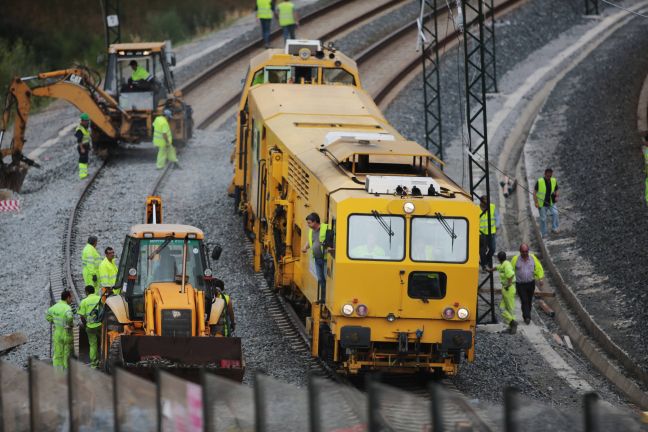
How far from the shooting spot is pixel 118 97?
31.4m

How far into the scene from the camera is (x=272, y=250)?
68.0 feet

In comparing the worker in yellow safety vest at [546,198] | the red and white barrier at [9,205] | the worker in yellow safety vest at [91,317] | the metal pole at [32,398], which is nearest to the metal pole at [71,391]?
the metal pole at [32,398]

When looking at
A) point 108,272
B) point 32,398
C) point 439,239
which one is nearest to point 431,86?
point 108,272

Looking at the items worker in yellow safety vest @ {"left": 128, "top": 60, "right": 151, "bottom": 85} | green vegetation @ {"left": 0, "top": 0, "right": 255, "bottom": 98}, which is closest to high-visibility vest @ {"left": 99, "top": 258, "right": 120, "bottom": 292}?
worker in yellow safety vest @ {"left": 128, "top": 60, "right": 151, "bottom": 85}

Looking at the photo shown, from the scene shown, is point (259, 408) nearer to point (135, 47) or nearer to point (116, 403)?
point (116, 403)

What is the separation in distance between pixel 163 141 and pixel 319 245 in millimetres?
12479

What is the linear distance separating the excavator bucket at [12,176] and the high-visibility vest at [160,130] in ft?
9.83

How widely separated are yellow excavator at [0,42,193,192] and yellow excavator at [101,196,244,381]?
43.5 ft

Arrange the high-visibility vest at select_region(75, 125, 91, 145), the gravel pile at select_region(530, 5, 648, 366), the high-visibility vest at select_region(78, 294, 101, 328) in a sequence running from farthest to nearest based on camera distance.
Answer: the high-visibility vest at select_region(75, 125, 91, 145) → the gravel pile at select_region(530, 5, 648, 366) → the high-visibility vest at select_region(78, 294, 101, 328)

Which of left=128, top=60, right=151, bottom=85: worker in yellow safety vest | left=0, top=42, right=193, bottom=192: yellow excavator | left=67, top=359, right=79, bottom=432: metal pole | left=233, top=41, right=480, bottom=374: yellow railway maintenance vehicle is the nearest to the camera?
left=67, top=359, right=79, bottom=432: metal pole

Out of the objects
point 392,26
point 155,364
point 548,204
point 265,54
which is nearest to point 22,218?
point 265,54

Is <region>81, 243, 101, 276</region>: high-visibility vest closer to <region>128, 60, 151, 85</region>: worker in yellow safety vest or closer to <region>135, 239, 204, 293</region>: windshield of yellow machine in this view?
<region>135, 239, 204, 293</region>: windshield of yellow machine

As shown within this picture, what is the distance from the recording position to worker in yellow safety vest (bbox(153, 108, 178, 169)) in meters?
28.5

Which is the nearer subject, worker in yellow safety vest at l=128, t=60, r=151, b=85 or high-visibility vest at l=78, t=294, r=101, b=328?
high-visibility vest at l=78, t=294, r=101, b=328
